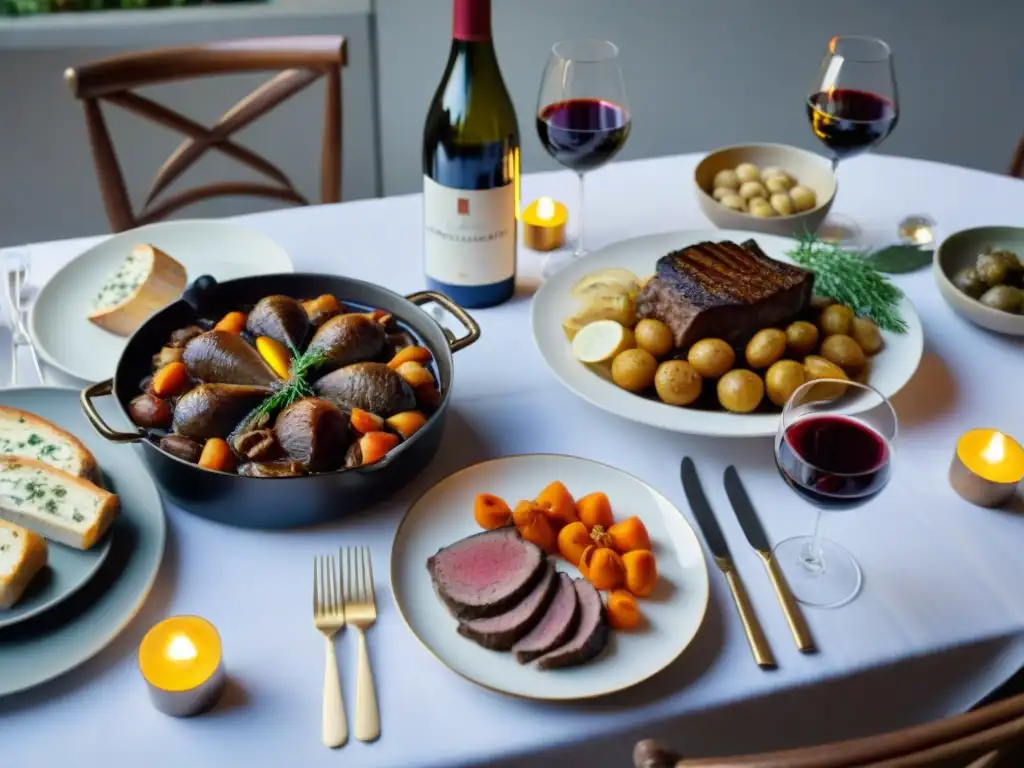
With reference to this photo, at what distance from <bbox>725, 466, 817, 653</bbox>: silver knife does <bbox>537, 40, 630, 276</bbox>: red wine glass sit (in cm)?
55

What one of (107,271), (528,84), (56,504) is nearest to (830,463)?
(56,504)

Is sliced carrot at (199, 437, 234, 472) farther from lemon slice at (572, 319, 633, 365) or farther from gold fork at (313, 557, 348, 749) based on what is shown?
lemon slice at (572, 319, 633, 365)

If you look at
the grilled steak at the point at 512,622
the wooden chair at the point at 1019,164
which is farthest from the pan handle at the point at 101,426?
the wooden chair at the point at 1019,164

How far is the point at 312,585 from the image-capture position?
3.43 feet

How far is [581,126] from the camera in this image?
1.51 m

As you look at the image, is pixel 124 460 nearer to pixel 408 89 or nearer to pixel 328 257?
pixel 328 257

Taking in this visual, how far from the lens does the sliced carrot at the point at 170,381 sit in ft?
3.75

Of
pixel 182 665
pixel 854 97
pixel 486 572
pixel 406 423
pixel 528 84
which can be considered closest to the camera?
pixel 182 665

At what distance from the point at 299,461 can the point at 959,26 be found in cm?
283

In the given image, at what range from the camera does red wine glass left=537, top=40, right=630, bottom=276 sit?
1464 mm

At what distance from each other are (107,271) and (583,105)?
768mm

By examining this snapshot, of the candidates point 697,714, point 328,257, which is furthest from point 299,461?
point 328,257

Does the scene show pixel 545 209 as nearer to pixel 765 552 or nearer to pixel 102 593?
pixel 765 552

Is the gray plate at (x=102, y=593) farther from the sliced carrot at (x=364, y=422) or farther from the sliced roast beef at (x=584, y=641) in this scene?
the sliced roast beef at (x=584, y=641)
